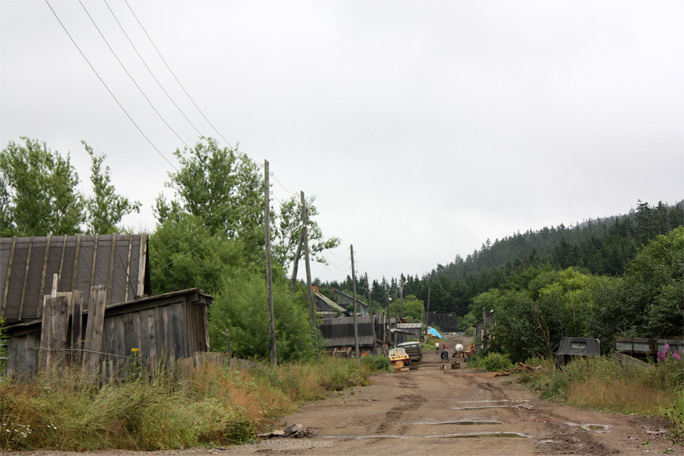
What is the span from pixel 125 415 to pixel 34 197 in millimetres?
32891

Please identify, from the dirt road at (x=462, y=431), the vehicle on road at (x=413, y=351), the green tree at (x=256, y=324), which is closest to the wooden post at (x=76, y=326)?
the dirt road at (x=462, y=431)

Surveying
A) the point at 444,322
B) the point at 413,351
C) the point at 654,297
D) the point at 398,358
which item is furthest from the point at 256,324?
the point at 444,322

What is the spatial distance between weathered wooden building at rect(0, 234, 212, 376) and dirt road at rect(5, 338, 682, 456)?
3414 millimetres

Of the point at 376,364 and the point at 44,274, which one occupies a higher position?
the point at 44,274

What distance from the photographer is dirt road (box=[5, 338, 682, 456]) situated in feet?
27.5

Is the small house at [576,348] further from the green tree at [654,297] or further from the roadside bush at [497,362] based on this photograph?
the roadside bush at [497,362]

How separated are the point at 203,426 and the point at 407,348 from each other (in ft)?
150

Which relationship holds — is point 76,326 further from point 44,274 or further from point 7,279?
point 7,279

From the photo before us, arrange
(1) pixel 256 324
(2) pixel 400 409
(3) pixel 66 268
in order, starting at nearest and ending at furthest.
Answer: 1. (2) pixel 400 409
2. (3) pixel 66 268
3. (1) pixel 256 324

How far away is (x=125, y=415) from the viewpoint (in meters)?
8.62

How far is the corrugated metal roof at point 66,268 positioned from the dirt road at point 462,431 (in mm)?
6326

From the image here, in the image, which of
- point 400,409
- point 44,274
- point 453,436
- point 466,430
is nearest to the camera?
point 453,436

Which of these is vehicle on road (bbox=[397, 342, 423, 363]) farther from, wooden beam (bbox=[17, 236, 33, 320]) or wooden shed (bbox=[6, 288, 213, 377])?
wooden shed (bbox=[6, 288, 213, 377])

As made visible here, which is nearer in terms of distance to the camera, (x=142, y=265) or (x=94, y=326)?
(x=94, y=326)
